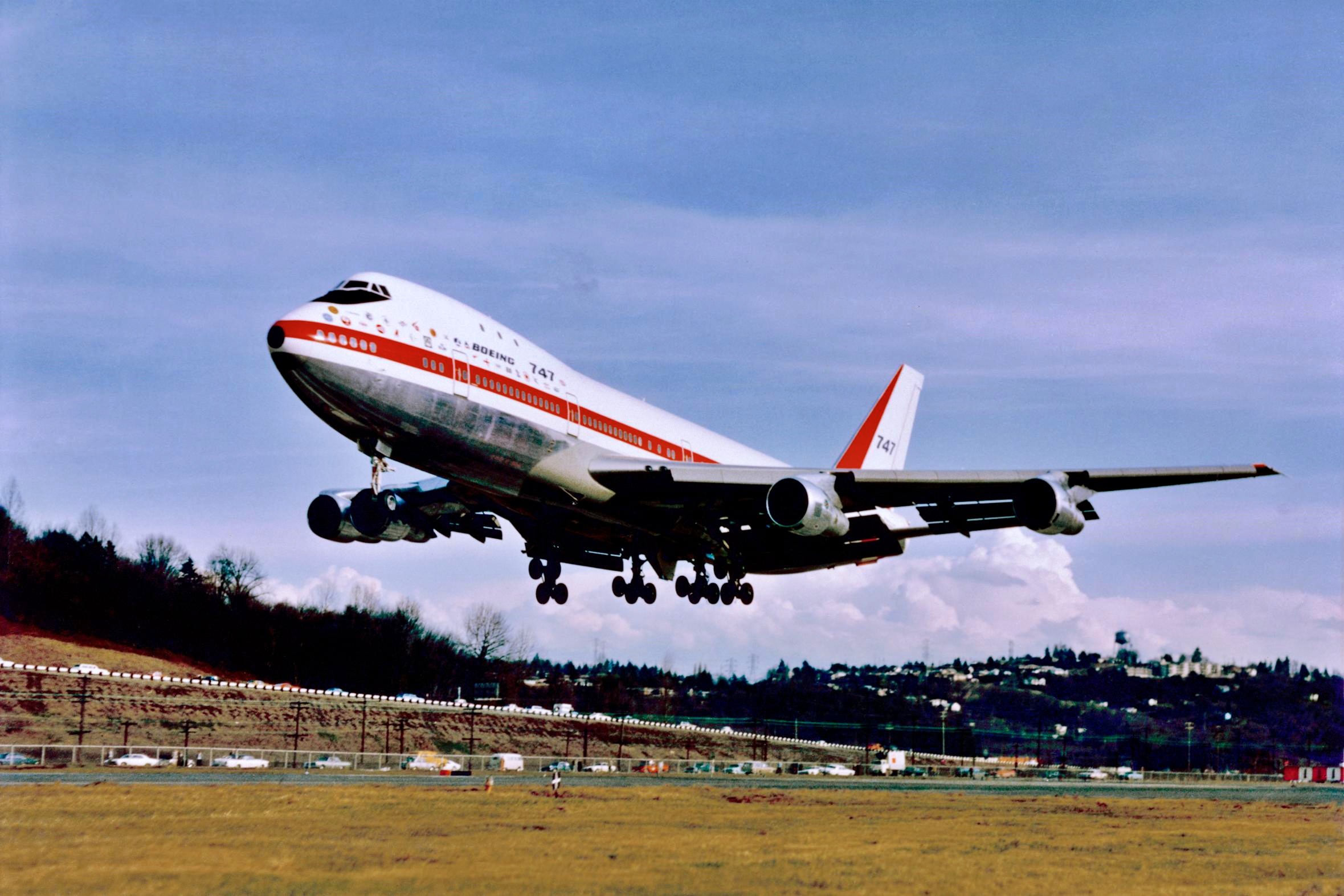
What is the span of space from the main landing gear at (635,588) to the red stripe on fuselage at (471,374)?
7.00m

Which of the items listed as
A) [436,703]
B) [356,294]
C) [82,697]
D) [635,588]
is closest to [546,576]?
[635,588]

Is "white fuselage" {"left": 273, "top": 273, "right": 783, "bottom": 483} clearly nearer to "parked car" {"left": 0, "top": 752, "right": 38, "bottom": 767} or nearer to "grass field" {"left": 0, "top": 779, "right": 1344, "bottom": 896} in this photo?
"grass field" {"left": 0, "top": 779, "right": 1344, "bottom": 896}

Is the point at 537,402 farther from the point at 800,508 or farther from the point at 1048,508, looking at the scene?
the point at 1048,508

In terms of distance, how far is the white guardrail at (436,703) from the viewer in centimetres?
10112

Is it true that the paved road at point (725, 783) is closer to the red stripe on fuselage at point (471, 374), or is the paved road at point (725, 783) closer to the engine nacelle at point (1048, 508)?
the red stripe on fuselage at point (471, 374)

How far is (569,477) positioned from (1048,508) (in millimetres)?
16508

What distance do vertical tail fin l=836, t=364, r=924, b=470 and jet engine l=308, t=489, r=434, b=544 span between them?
25119mm

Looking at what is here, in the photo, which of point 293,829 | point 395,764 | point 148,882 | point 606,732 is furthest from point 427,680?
point 148,882

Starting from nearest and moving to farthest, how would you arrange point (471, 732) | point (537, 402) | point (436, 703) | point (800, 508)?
point (537, 402) → point (800, 508) → point (471, 732) → point (436, 703)

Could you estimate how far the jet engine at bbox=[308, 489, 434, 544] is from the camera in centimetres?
4991

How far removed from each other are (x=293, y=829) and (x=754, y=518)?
2179cm

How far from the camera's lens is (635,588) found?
5609 cm

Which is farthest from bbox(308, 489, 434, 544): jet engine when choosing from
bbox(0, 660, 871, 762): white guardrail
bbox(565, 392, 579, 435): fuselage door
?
bbox(0, 660, 871, 762): white guardrail

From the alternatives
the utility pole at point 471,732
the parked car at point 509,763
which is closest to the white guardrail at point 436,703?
the utility pole at point 471,732
